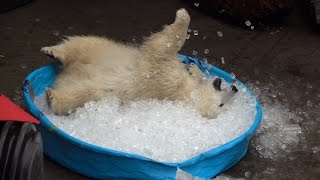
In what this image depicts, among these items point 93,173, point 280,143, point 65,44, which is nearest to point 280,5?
point 280,143

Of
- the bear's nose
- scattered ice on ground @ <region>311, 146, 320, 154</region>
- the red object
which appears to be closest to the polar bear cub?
the bear's nose

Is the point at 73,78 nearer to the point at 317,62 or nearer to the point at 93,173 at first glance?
the point at 93,173

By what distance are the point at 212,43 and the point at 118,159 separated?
1.94m

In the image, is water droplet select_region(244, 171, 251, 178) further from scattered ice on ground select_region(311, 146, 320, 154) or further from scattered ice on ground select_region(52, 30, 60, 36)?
scattered ice on ground select_region(52, 30, 60, 36)

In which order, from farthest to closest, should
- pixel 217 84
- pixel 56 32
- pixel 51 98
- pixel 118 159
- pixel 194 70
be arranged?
pixel 56 32 → pixel 194 70 → pixel 217 84 → pixel 51 98 → pixel 118 159

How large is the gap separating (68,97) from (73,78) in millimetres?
141

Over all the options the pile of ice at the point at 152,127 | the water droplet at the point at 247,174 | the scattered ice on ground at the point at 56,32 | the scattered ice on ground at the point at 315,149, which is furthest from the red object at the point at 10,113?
the scattered ice on ground at the point at 56,32

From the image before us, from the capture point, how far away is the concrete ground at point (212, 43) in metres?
3.08

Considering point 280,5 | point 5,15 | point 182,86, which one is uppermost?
point 182,86

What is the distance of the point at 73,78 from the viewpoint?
8.75 ft

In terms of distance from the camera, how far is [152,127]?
2.56m

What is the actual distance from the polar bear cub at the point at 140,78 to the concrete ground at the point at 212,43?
0.39 metres

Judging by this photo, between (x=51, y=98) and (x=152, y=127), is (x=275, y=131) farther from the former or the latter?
(x=51, y=98)

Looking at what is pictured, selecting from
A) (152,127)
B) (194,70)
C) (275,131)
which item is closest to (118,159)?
(152,127)
